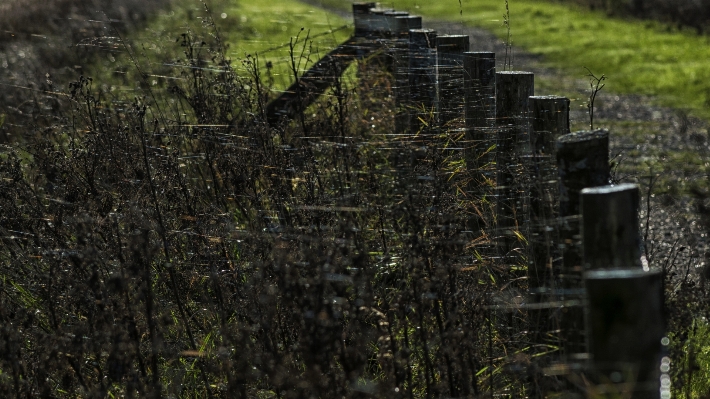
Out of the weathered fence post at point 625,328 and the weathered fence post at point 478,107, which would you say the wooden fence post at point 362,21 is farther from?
the weathered fence post at point 625,328

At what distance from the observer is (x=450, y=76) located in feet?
16.3

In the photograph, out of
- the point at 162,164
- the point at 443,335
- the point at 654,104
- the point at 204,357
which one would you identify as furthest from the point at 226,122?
the point at 654,104

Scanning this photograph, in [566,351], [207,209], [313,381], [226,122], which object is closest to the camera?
[313,381]

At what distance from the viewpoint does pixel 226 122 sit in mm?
5398

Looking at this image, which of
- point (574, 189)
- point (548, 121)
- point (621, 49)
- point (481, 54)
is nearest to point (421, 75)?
point (481, 54)

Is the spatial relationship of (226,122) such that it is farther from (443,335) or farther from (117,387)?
(443,335)

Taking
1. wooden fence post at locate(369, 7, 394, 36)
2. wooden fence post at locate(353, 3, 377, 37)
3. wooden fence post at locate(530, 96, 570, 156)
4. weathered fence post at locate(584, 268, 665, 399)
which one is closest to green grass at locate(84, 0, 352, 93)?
wooden fence post at locate(353, 3, 377, 37)

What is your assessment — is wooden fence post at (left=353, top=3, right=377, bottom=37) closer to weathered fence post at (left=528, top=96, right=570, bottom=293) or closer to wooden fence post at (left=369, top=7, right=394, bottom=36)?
wooden fence post at (left=369, top=7, right=394, bottom=36)

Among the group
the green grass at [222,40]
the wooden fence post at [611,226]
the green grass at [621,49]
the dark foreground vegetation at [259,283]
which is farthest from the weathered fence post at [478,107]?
the green grass at [621,49]

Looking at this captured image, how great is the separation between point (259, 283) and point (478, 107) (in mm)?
1512

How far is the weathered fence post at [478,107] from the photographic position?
175 inches

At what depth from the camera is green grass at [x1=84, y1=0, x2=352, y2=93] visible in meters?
6.60

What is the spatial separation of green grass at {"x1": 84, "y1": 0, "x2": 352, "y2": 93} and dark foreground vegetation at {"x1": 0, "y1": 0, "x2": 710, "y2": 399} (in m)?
0.85

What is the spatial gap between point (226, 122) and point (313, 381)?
315cm
